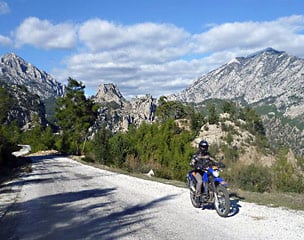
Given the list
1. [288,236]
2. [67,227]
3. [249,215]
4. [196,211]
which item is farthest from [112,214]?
[288,236]

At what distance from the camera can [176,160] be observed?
4303cm

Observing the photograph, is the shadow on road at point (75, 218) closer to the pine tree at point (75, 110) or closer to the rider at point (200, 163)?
the rider at point (200, 163)

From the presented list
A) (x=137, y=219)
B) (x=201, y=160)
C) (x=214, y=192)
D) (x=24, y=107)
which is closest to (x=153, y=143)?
(x=201, y=160)

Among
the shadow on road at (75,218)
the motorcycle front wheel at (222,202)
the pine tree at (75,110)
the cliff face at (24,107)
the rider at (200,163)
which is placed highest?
the cliff face at (24,107)

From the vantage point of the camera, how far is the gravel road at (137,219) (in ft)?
23.4

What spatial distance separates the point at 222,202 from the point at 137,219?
2.11 metres

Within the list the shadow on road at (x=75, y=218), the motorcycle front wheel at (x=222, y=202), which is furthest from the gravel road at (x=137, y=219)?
the motorcycle front wheel at (x=222, y=202)

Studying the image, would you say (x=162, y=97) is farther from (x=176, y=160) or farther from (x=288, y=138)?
(x=288, y=138)

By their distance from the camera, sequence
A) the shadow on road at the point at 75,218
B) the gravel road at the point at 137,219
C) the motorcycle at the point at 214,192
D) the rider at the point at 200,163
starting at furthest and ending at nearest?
the rider at the point at 200,163 < the motorcycle at the point at 214,192 < the shadow on road at the point at 75,218 < the gravel road at the point at 137,219

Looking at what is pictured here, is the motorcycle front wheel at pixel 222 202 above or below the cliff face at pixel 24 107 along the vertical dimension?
below

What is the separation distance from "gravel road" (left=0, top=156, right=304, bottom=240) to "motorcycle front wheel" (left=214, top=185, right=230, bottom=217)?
195 mm

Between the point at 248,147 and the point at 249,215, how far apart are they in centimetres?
6556

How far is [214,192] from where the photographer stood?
8898mm

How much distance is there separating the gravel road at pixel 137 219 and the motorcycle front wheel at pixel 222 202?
20 cm
